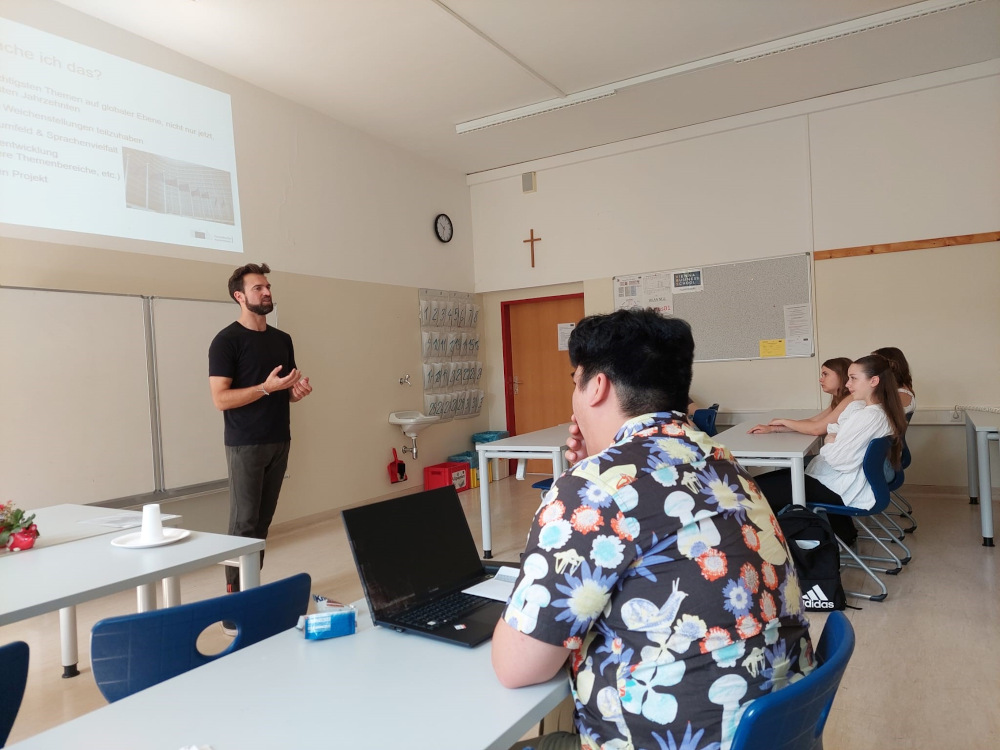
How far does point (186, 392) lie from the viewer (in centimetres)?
429

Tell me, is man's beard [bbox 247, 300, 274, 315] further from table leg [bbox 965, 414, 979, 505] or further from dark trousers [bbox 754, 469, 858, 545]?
table leg [bbox 965, 414, 979, 505]

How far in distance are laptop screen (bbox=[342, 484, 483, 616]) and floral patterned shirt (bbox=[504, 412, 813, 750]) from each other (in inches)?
15.0

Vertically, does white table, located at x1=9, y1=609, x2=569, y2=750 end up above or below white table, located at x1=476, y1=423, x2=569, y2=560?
above

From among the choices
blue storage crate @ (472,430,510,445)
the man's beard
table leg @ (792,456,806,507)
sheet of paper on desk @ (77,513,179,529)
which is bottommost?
blue storage crate @ (472,430,510,445)

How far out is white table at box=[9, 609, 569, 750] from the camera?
91 cm

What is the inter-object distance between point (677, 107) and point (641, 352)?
210 inches

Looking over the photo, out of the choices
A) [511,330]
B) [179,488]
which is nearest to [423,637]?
[179,488]

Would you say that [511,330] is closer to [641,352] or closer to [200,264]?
[200,264]

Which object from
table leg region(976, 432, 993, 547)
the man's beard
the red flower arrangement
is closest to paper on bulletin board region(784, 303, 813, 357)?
table leg region(976, 432, 993, 547)

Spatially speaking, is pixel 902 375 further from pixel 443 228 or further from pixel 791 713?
pixel 443 228

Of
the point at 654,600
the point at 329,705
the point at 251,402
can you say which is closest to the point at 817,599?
the point at 654,600

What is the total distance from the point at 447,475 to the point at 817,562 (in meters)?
3.91

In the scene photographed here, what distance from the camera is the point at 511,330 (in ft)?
25.0

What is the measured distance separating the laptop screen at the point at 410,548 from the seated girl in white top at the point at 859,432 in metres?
2.58
